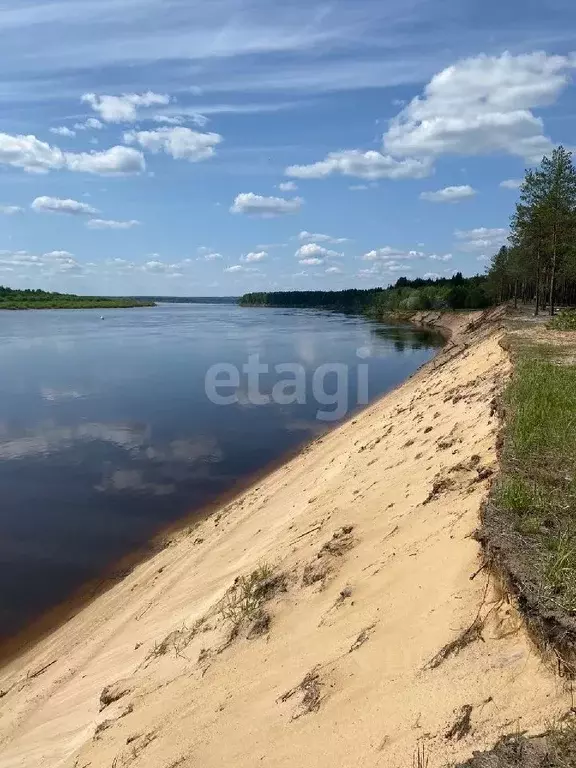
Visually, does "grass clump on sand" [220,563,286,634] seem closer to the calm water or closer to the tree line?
the calm water

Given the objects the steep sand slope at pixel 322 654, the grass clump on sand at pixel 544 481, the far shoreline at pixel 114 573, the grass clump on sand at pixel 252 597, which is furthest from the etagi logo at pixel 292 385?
the grass clump on sand at pixel 252 597

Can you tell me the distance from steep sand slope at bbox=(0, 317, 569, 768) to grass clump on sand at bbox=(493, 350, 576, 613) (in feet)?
1.29

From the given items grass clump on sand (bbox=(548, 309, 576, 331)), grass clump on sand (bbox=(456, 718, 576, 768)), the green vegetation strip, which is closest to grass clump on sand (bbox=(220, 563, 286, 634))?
the green vegetation strip

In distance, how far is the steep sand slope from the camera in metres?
3.79

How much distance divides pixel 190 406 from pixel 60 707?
833 inches

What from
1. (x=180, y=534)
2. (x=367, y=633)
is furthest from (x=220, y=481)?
(x=367, y=633)

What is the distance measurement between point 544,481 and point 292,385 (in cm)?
2900

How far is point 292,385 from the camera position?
114ft

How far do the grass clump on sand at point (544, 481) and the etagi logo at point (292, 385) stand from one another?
1703 cm

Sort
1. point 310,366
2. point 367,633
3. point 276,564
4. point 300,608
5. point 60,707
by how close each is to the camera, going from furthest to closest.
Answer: point 310,366
point 276,564
point 60,707
point 300,608
point 367,633

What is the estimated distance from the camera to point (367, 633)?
492 centimetres

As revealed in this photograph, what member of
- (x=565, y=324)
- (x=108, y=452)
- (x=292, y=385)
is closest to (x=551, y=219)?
(x=565, y=324)

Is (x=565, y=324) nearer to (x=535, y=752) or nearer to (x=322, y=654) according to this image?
(x=322, y=654)

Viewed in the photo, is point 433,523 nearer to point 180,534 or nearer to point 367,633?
point 367,633
